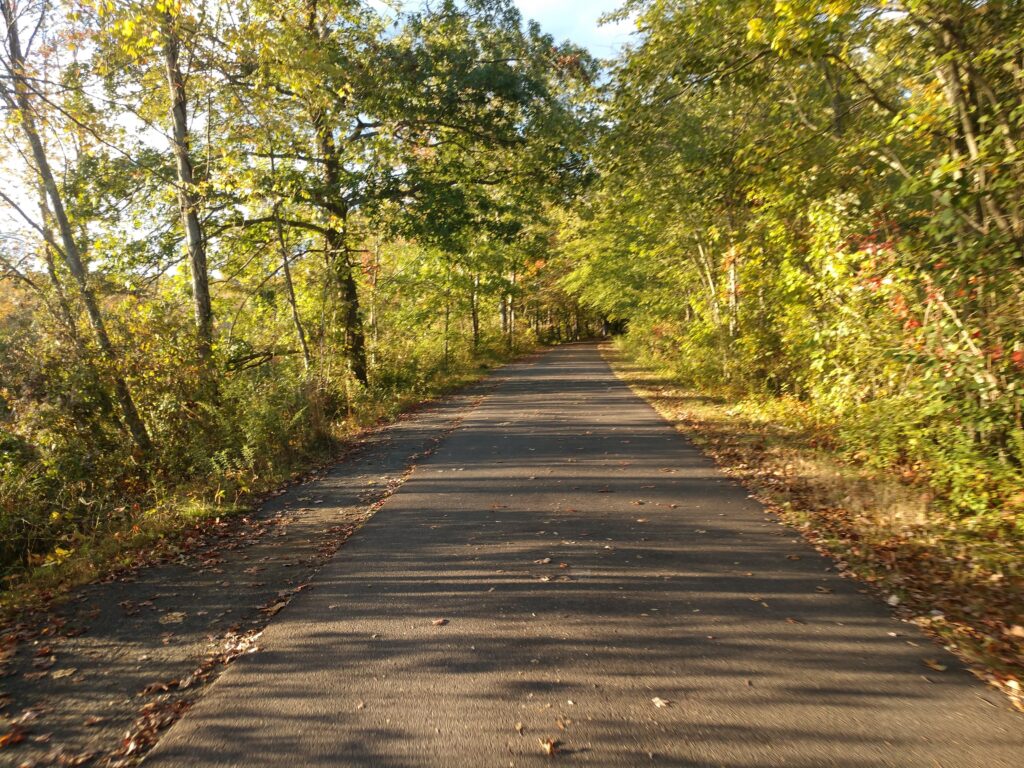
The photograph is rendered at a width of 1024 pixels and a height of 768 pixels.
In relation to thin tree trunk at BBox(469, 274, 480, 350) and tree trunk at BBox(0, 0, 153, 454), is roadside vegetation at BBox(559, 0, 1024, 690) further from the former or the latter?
thin tree trunk at BBox(469, 274, 480, 350)

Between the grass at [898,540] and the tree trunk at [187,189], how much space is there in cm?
813

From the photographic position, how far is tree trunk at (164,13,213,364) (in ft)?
35.2

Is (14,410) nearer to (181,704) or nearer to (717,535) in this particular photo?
(181,704)

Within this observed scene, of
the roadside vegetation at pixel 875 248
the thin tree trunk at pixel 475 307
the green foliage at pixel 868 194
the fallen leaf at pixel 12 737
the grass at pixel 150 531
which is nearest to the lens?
the fallen leaf at pixel 12 737

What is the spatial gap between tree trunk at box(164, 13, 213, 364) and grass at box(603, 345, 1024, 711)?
320 inches

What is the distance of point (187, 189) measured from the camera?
1123 cm

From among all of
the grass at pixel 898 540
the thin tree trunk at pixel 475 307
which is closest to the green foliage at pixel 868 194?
the grass at pixel 898 540

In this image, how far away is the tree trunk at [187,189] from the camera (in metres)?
10.7

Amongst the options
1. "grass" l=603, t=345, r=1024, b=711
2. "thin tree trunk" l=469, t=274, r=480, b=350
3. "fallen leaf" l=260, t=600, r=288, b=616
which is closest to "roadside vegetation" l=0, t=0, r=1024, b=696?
"grass" l=603, t=345, r=1024, b=711

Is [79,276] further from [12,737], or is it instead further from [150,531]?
[12,737]

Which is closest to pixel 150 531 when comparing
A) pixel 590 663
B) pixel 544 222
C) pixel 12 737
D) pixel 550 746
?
pixel 12 737

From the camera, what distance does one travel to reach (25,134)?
9.54 m

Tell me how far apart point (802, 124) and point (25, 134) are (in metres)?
11.2

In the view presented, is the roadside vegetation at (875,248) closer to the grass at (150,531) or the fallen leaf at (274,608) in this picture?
the fallen leaf at (274,608)
